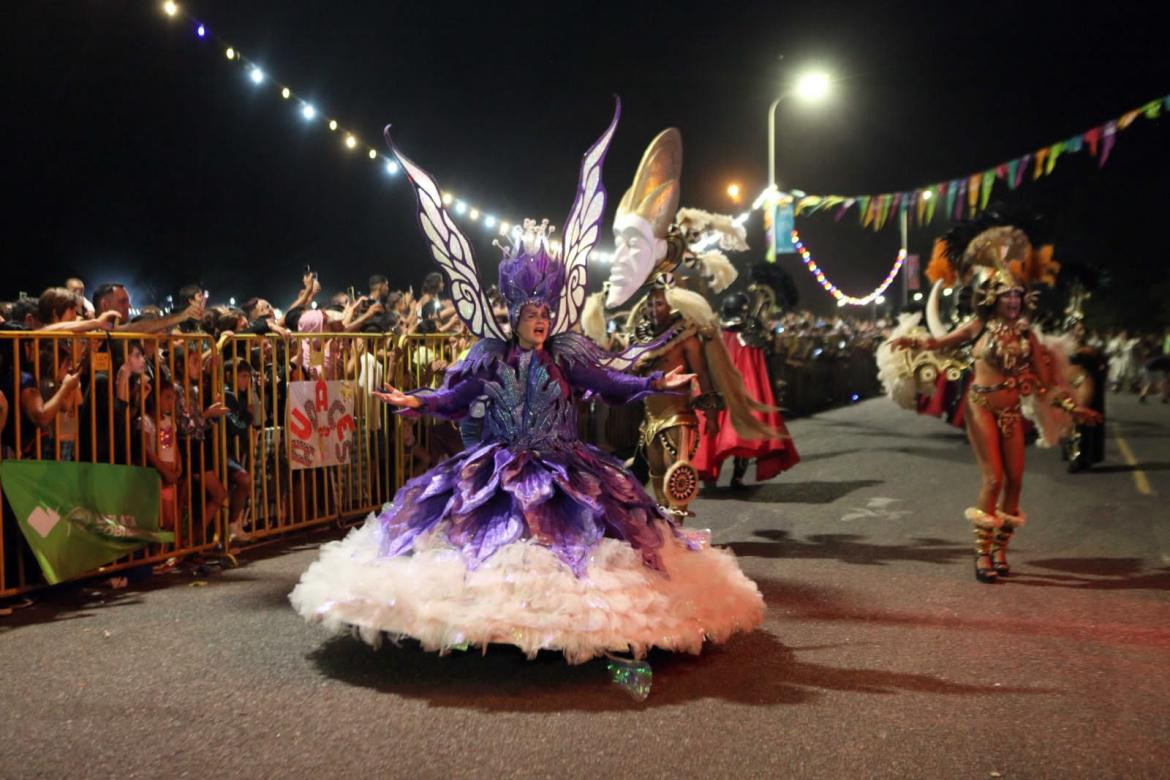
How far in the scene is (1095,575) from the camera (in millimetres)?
6992

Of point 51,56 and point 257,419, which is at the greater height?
point 51,56

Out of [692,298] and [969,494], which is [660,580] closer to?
[692,298]

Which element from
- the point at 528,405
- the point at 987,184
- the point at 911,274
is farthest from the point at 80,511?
the point at 911,274

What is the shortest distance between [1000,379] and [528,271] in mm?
3623

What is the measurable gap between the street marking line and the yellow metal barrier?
24.3 feet

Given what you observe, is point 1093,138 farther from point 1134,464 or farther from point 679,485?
point 679,485

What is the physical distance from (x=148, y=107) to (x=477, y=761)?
14797 mm

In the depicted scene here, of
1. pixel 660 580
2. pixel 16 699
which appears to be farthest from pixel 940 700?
pixel 16 699

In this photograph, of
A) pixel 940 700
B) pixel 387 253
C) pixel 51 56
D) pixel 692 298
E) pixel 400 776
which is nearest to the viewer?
pixel 400 776

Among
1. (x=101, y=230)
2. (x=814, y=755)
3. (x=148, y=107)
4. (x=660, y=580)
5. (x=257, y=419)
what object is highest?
(x=148, y=107)

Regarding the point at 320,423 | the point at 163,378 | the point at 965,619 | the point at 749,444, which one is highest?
the point at 163,378

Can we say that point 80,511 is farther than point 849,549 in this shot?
No

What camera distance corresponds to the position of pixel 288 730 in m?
4.06

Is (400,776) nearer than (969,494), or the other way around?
(400,776)
